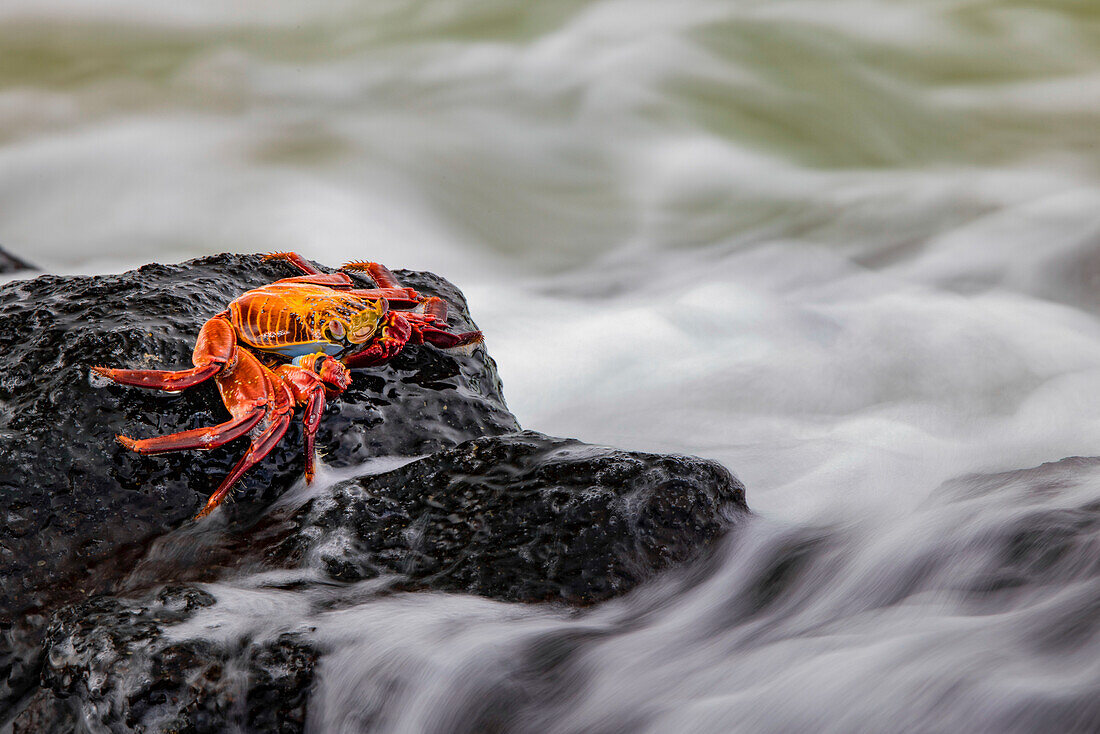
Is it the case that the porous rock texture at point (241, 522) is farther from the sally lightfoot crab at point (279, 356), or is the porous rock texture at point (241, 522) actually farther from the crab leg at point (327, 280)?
the crab leg at point (327, 280)

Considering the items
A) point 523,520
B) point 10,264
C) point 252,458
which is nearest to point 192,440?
point 252,458

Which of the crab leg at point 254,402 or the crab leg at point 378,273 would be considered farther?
the crab leg at point 378,273

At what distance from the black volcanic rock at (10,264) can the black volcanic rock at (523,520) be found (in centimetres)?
386

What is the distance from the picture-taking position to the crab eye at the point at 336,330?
3.05m

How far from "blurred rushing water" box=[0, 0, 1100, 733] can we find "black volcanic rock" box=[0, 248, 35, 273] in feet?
9.68

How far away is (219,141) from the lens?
9.76 m

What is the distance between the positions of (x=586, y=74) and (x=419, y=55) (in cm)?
187

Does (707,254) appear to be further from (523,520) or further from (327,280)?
(523,520)

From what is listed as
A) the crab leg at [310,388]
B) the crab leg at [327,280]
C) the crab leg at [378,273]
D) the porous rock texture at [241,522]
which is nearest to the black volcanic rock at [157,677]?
the porous rock texture at [241,522]

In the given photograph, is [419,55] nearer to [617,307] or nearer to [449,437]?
[617,307]

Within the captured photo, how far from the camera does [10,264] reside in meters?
5.74

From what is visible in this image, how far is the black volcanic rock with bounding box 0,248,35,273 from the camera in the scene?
5.71 metres

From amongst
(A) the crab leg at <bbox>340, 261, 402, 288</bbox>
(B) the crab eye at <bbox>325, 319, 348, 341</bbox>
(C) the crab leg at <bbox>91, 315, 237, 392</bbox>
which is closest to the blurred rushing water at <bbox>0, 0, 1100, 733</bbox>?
(C) the crab leg at <bbox>91, 315, 237, 392</bbox>

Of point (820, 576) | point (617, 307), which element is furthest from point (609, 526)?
point (617, 307)
